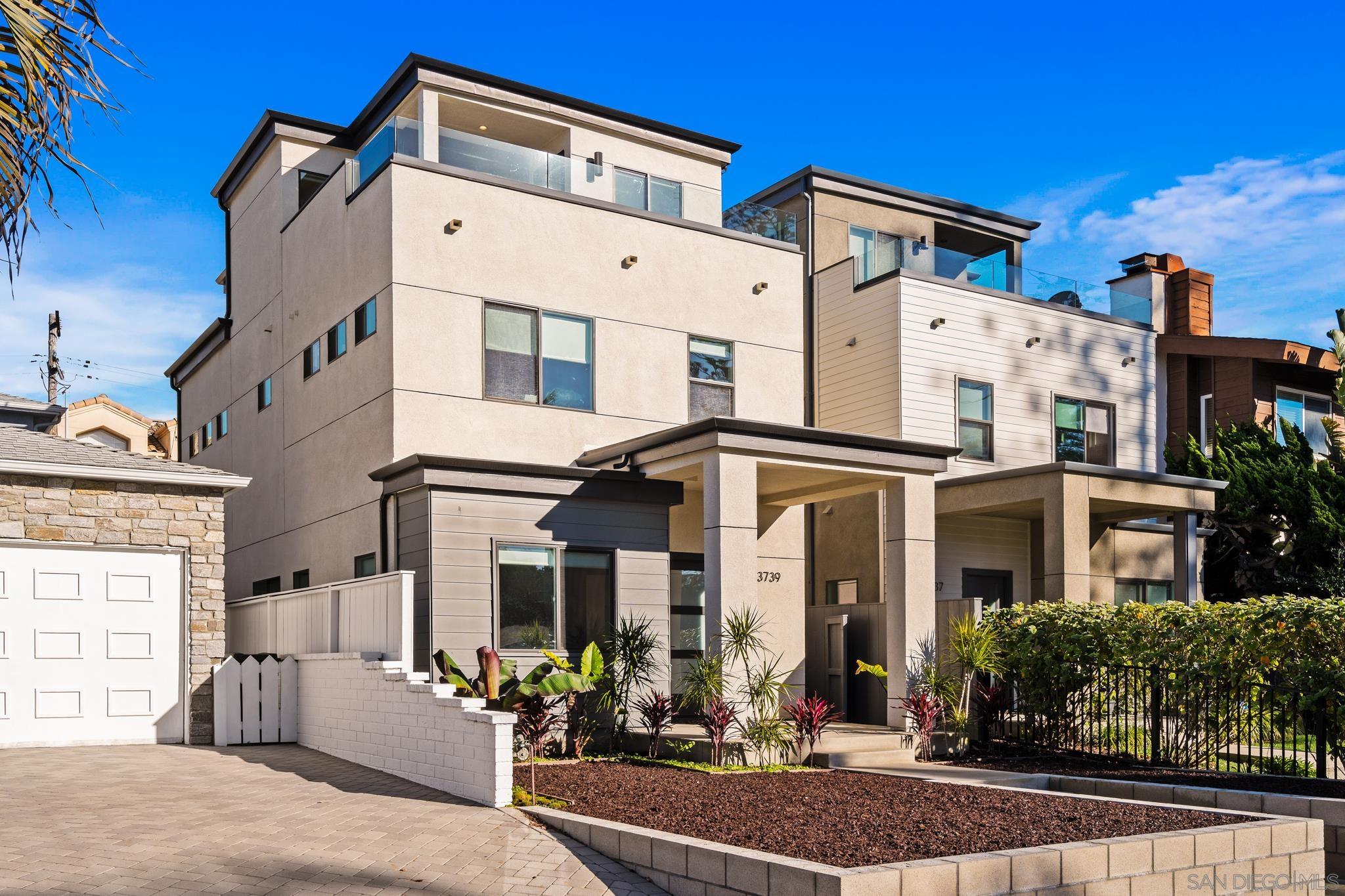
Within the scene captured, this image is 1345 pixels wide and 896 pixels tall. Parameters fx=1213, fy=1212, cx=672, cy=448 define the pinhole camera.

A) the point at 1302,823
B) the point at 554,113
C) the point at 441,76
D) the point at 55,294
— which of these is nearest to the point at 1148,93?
the point at 554,113

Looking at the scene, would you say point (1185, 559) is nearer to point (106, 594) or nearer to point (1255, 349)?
point (1255, 349)

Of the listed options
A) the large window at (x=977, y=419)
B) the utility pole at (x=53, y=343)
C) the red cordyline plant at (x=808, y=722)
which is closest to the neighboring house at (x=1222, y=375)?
the large window at (x=977, y=419)

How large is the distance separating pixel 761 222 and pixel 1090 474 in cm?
660

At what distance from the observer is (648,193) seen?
18531 millimetres

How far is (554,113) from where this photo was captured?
19.2 m

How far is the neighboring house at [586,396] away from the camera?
14.9 metres

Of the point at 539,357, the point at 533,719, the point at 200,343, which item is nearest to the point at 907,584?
the point at 533,719

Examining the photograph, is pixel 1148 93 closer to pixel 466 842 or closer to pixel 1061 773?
pixel 1061 773

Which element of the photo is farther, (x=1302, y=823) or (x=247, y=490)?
(x=247, y=490)

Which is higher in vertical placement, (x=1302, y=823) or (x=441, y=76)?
(x=441, y=76)

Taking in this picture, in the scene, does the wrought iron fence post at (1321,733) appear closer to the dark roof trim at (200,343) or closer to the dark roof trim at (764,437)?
the dark roof trim at (764,437)

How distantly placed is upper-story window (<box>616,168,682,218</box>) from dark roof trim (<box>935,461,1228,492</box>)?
20.3 ft

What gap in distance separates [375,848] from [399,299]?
8706 millimetres

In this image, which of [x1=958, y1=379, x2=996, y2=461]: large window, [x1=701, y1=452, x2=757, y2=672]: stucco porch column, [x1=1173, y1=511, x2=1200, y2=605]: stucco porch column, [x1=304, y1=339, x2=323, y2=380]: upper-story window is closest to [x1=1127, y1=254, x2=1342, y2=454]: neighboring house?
[x1=1173, y1=511, x2=1200, y2=605]: stucco porch column
